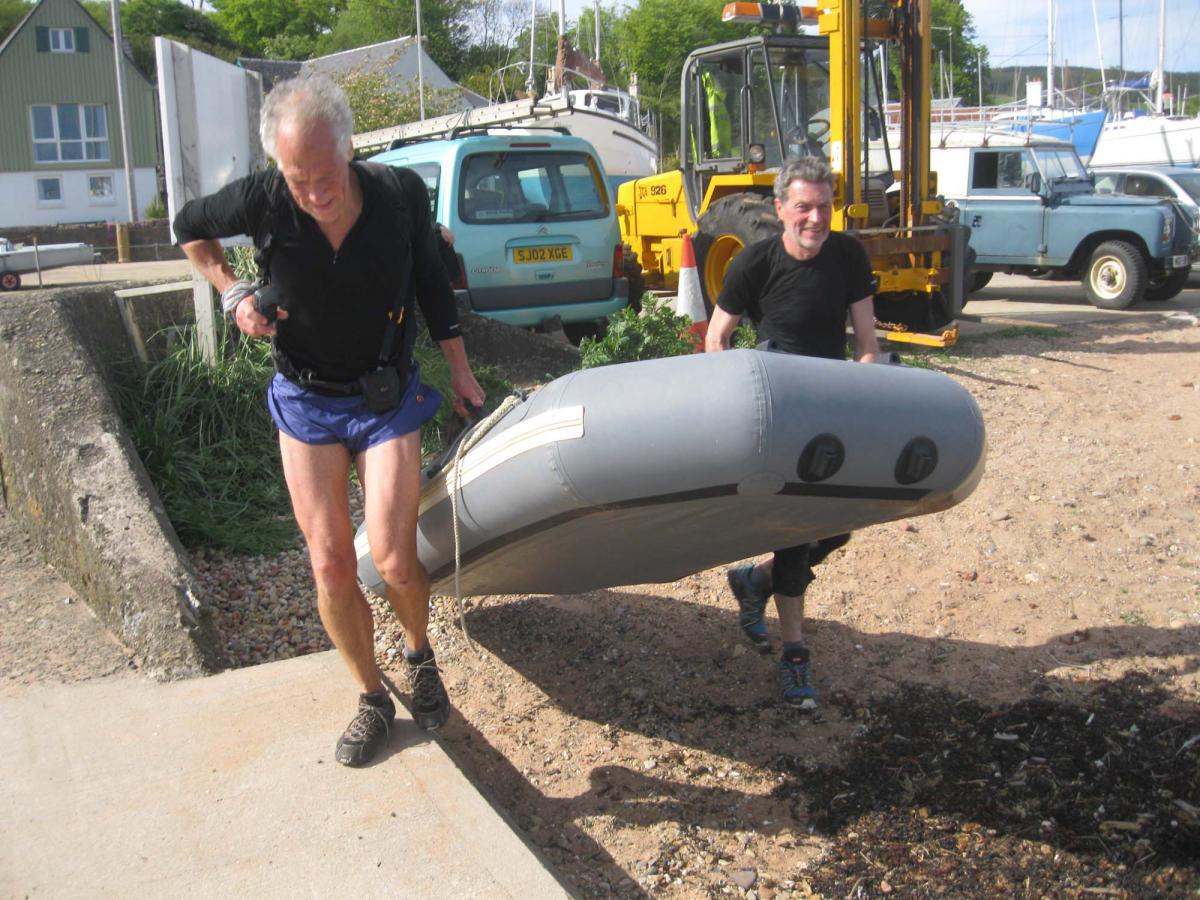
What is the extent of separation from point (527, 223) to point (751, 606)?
4.90 m

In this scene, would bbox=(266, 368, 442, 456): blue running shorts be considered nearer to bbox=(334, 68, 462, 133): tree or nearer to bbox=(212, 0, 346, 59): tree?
bbox=(334, 68, 462, 133): tree

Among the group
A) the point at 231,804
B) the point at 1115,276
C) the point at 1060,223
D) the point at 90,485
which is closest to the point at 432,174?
the point at 90,485

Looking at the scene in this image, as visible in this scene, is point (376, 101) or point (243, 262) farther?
point (376, 101)

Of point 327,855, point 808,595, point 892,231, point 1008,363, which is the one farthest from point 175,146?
point 1008,363

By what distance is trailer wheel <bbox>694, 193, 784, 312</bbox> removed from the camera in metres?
9.65

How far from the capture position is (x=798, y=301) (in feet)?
13.3

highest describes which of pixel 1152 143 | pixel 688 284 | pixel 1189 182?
pixel 1152 143

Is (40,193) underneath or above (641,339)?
above

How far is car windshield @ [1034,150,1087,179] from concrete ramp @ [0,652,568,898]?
13346 millimetres

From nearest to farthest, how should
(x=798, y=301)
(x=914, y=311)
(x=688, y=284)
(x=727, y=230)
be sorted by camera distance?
(x=798, y=301)
(x=688, y=284)
(x=727, y=230)
(x=914, y=311)

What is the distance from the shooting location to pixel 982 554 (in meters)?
5.42

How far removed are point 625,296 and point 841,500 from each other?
20.7 ft

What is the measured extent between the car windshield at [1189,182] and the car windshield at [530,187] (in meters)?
11.0

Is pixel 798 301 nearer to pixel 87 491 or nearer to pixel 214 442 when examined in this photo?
pixel 87 491
